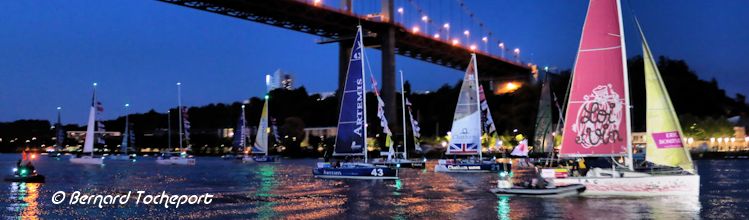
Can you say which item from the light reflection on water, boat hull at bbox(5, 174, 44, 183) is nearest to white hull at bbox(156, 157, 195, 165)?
boat hull at bbox(5, 174, 44, 183)

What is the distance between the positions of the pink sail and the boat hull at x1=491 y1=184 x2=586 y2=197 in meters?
1.03

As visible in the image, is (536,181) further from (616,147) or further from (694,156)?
(694,156)

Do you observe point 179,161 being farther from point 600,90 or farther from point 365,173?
point 600,90

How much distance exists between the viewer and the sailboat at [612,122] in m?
21.5

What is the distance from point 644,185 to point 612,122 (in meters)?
2.07

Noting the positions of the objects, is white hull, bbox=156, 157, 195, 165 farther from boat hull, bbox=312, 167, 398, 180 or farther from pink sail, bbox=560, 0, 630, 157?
pink sail, bbox=560, 0, 630, 157

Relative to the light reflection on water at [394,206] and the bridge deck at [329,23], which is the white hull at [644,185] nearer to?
the light reflection on water at [394,206]

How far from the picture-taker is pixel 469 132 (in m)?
41.3

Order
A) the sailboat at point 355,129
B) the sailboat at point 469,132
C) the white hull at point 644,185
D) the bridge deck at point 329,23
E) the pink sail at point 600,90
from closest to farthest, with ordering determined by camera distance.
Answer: the white hull at point 644,185 < the pink sail at point 600,90 < the sailboat at point 355,129 < the sailboat at point 469,132 < the bridge deck at point 329,23

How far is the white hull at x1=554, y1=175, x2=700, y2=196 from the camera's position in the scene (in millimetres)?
21297

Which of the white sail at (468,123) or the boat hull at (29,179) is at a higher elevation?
the white sail at (468,123)

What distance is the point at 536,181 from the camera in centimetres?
2348

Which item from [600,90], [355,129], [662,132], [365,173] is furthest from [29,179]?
[662,132]

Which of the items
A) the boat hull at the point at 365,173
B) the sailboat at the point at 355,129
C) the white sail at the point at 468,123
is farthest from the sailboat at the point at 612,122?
the white sail at the point at 468,123
